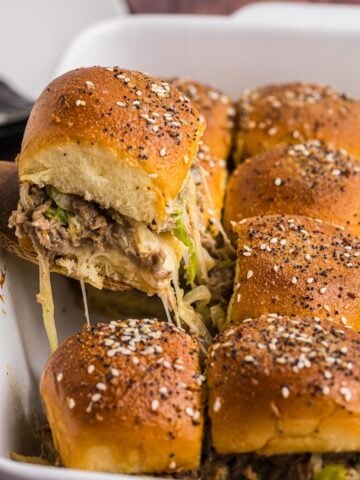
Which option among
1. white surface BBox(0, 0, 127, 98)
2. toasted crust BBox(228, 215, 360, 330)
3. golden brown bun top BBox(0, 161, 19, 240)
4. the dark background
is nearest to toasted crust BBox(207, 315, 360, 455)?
toasted crust BBox(228, 215, 360, 330)

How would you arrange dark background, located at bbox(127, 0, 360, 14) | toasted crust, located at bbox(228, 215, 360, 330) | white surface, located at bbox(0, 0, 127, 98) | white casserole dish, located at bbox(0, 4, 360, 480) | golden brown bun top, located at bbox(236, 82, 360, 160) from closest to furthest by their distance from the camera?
toasted crust, located at bbox(228, 215, 360, 330)
golden brown bun top, located at bbox(236, 82, 360, 160)
white casserole dish, located at bbox(0, 4, 360, 480)
white surface, located at bbox(0, 0, 127, 98)
dark background, located at bbox(127, 0, 360, 14)

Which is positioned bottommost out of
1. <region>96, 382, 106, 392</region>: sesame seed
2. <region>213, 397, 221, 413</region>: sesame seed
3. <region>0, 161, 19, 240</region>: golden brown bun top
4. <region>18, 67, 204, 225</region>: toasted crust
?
<region>213, 397, 221, 413</region>: sesame seed

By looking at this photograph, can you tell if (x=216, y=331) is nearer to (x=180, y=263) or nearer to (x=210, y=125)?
(x=180, y=263)

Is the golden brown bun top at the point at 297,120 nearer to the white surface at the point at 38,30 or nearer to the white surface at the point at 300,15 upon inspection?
the white surface at the point at 300,15

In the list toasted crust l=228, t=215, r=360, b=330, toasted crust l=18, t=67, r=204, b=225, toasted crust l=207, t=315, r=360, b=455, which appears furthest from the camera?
toasted crust l=228, t=215, r=360, b=330

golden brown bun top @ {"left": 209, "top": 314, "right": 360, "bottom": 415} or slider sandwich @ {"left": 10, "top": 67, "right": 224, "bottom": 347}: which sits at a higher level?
slider sandwich @ {"left": 10, "top": 67, "right": 224, "bottom": 347}

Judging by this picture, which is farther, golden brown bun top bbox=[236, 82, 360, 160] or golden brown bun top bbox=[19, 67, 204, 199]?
golden brown bun top bbox=[236, 82, 360, 160]

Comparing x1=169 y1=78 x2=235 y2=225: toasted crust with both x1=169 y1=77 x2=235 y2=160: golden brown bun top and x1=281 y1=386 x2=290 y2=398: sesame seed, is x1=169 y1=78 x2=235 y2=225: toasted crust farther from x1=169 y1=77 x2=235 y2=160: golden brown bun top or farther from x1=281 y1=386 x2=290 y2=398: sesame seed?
x1=281 y1=386 x2=290 y2=398: sesame seed

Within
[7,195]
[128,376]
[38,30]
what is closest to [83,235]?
[7,195]
